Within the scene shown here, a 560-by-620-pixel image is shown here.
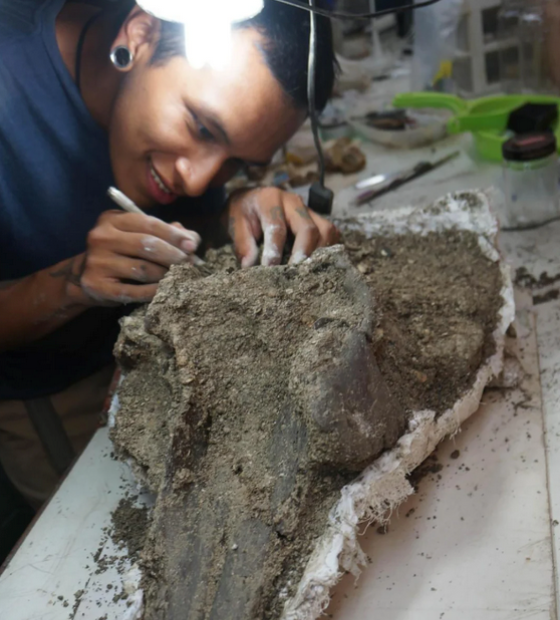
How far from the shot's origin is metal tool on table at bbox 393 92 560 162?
6.27 ft

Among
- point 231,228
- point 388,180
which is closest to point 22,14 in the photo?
point 231,228

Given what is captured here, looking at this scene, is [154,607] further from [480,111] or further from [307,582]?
[480,111]

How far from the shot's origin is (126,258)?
41.6 inches

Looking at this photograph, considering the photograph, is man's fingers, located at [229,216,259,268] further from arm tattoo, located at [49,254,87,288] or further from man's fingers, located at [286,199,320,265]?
arm tattoo, located at [49,254,87,288]

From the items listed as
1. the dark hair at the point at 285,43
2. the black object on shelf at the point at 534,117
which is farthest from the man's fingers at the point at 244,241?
the black object on shelf at the point at 534,117

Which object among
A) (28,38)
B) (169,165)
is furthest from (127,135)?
(28,38)

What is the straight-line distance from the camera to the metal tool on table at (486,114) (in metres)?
1.91

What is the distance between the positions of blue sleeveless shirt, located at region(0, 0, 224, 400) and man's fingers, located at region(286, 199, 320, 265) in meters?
0.18

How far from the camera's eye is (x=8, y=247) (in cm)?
105

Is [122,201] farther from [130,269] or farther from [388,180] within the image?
[388,180]

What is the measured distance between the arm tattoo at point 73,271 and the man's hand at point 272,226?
0.94 ft

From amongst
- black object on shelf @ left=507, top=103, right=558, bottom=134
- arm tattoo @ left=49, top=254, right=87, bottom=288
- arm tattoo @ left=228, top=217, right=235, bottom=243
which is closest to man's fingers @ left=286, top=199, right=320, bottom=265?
arm tattoo @ left=228, top=217, right=235, bottom=243

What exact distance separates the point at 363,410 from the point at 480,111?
157 cm

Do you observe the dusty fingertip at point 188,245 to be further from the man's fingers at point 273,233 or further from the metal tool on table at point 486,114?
the metal tool on table at point 486,114
